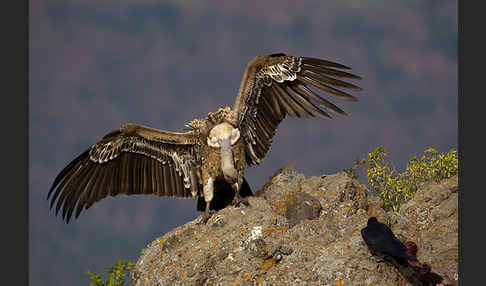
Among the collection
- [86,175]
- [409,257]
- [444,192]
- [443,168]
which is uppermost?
[86,175]

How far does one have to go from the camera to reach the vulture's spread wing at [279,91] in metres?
8.09

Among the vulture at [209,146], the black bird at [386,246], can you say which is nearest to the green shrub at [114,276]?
the vulture at [209,146]

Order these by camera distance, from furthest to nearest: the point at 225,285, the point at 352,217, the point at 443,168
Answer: the point at 443,168
the point at 352,217
the point at 225,285

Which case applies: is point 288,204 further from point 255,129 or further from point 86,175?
point 86,175

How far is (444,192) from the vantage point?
6.98 meters

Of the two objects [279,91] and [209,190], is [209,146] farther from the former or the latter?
[279,91]

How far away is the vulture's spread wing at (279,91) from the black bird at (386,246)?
2770 mm

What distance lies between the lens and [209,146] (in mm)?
8023

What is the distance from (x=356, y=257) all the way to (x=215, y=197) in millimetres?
3590

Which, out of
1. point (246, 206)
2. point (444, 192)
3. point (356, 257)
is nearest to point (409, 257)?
point (356, 257)

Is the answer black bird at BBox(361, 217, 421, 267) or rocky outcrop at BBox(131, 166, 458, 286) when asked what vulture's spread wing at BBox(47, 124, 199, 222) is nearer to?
rocky outcrop at BBox(131, 166, 458, 286)

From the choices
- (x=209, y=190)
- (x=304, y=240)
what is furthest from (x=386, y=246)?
(x=209, y=190)

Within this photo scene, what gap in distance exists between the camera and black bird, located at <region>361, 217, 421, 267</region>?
5.39m

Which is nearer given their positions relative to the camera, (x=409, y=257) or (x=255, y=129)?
(x=409, y=257)
